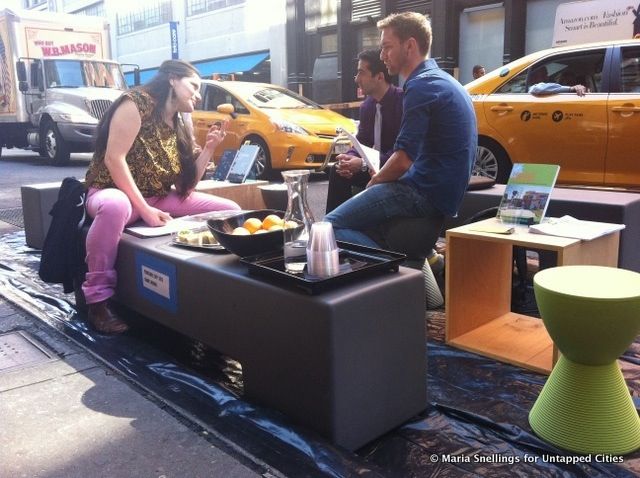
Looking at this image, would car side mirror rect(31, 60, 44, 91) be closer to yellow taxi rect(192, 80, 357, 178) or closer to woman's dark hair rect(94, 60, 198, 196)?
yellow taxi rect(192, 80, 357, 178)

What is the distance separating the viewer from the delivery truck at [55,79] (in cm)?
1332

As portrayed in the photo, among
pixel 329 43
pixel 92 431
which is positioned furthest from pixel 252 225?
pixel 329 43

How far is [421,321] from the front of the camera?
7.78 ft

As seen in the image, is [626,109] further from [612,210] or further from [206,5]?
[206,5]

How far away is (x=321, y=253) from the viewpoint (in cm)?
216

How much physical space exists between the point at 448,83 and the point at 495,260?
986 millimetres

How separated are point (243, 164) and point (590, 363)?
3.84 metres

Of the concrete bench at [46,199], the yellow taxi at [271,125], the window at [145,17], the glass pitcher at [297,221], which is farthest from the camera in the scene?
the window at [145,17]

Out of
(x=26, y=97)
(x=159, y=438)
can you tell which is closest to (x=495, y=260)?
(x=159, y=438)

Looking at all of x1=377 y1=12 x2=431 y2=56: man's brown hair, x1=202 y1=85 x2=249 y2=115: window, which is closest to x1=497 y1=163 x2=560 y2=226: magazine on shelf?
x1=377 y1=12 x2=431 y2=56: man's brown hair

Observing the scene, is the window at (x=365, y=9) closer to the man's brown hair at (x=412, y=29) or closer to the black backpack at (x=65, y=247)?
the man's brown hair at (x=412, y=29)

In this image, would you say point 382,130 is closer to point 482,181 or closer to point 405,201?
point 482,181

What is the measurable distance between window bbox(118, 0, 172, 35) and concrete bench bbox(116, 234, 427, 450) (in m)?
24.7

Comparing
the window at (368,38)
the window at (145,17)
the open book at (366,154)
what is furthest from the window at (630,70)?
the window at (145,17)
